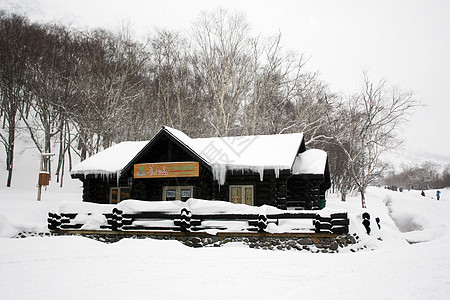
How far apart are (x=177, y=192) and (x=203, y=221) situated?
4923 mm

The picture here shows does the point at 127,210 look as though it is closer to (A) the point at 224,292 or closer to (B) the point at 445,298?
(A) the point at 224,292

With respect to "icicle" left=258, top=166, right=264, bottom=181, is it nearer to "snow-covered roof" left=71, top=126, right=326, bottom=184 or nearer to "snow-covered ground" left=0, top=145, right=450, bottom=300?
"snow-covered roof" left=71, top=126, right=326, bottom=184

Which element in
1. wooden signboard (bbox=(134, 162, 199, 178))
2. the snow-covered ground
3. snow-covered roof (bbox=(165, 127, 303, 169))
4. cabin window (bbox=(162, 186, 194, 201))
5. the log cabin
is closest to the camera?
the snow-covered ground

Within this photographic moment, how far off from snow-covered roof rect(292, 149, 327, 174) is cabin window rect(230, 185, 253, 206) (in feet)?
7.96

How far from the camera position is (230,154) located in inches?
709

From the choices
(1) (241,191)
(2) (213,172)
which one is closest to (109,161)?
(2) (213,172)

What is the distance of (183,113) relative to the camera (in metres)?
31.5

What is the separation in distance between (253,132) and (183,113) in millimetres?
6585

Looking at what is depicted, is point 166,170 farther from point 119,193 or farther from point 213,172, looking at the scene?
point 119,193

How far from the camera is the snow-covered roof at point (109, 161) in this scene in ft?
62.0

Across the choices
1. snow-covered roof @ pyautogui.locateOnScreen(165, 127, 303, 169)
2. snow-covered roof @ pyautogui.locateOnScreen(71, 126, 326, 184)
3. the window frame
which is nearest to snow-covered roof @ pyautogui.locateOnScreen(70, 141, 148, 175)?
snow-covered roof @ pyautogui.locateOnScreen(71, 126, 326, 184)

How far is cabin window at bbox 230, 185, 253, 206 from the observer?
Answer: 17422mm

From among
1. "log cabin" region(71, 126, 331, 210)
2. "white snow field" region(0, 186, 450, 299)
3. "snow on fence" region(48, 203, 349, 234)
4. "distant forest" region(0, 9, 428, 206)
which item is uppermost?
"distant forest" region(0, 9, 428, 206)

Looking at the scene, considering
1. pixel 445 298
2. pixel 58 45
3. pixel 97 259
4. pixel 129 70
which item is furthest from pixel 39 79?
pixel 445 298
